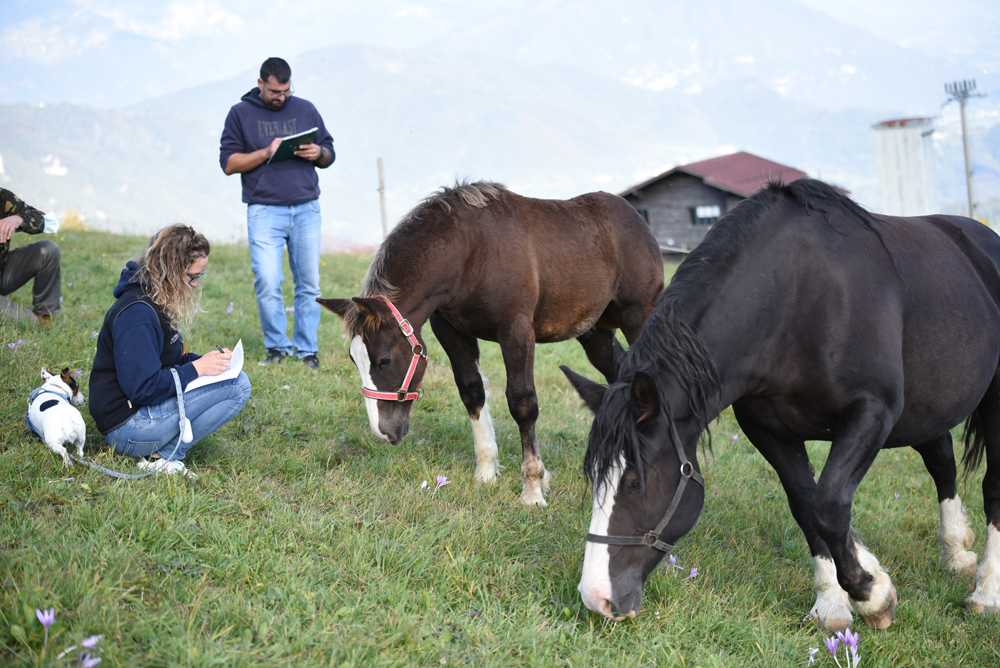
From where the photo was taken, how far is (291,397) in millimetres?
5473

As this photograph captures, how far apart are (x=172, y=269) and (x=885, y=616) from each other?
4135mm

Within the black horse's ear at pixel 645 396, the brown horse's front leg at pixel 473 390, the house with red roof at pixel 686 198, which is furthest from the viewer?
the house with red roof at pixel 686 198

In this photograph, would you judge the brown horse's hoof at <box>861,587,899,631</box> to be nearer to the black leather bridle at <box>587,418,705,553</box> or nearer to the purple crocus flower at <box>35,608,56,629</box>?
the black leather bridle at <box>587,418,705,553</box>

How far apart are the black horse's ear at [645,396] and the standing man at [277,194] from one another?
4450 mm

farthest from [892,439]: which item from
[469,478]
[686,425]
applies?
[469,478]

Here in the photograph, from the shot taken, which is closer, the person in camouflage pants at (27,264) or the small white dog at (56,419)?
the small white dog at (56,419)

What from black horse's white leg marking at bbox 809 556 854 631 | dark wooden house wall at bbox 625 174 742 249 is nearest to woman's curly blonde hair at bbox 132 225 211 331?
black horse's white leg marking at bbox 809 556 854 631

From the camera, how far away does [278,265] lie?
679 cm

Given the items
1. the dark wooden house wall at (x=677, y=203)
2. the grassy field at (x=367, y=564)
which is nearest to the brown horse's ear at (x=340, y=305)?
the grassy field at (x=367, y=564)

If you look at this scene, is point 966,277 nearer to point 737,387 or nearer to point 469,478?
point 737,387

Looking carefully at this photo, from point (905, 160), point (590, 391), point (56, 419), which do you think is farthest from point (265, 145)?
point (905, 160)

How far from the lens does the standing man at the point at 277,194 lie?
655cm

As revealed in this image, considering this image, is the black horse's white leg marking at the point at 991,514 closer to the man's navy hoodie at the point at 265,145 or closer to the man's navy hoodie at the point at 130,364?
the man's navy hoodie at the point at 130,364

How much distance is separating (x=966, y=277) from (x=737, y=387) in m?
1.74
